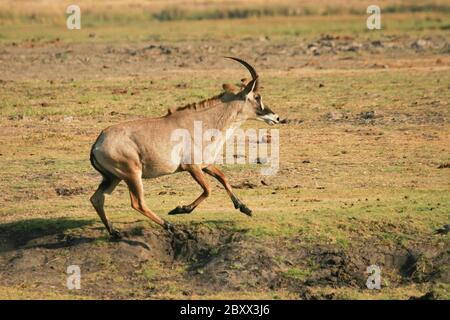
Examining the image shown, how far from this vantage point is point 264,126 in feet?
59.4

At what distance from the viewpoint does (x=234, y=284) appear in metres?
10.8

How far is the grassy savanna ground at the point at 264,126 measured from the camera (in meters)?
11.3

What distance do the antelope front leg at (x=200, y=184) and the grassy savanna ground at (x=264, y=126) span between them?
14cm

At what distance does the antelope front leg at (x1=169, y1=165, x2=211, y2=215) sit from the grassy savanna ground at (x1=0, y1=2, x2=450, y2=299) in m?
0.14

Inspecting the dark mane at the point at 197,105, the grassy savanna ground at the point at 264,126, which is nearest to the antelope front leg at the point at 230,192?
the grassy savanna ground at the point at 264,126

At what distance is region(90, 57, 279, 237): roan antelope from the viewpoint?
1134cm

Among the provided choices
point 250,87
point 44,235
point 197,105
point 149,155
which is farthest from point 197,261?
point 250,87

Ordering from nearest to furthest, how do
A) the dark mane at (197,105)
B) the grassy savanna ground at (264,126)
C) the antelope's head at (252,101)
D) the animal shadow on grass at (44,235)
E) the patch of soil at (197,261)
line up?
the patch of soil at (197,261)
the grassy savanna ground at (264,126)
the animal shadow on grass at (44,235)
the dark mane at (197,105)
the antelope's head at (252,101)

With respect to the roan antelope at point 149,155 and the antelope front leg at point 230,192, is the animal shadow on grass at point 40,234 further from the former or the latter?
the antelope front leg at point 230,192

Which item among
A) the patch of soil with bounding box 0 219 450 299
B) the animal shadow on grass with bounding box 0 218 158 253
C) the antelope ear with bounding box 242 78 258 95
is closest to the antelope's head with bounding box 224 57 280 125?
the antelope ear with bounding box 242 78 258 95

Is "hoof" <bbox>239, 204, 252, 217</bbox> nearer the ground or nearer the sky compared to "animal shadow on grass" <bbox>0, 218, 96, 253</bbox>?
nearer the sky

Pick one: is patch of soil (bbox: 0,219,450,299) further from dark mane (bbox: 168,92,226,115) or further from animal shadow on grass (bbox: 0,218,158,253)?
dark mane (bbox: 168,92,226,115)

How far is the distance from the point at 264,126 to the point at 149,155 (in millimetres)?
6757

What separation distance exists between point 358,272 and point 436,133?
6.84 meters
